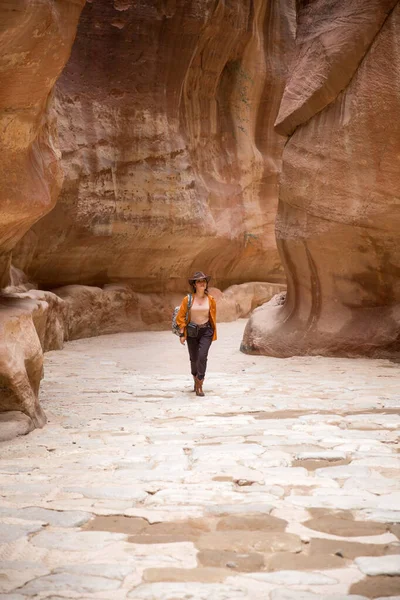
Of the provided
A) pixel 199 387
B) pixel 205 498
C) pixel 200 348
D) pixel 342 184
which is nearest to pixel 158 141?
pixel 342 184

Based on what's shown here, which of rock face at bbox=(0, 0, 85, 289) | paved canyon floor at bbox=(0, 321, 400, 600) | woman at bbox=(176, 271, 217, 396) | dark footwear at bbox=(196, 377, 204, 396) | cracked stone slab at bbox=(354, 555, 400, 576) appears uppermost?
rock face at bbox=(0, 0, 85, 289)

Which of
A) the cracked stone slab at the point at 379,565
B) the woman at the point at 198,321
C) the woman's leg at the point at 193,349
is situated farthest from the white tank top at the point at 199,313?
the cracked stone slab at the point at 379,565

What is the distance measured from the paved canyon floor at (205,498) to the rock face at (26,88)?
1883 millimetres

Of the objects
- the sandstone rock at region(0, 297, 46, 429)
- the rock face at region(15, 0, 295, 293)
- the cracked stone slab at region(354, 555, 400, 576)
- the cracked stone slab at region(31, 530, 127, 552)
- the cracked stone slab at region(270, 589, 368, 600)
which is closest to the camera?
the cracked stone slab at region(270, 589, 368, 600)

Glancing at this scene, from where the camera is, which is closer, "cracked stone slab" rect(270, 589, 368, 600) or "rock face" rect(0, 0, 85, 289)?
"cracked stone slab" rect(270, 589, 368, 600)

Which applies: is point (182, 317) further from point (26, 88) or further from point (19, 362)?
point (26, 88)

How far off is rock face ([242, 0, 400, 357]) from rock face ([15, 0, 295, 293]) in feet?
14.6

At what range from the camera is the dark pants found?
8125 millimetres

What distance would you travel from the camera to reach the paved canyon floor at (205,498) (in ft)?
9.46

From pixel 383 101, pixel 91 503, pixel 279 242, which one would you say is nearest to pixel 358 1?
pixel 383 101

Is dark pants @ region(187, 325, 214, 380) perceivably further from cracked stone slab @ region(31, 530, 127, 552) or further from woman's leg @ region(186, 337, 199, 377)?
cracked stone slab @ region(31, 530, 127, 552)

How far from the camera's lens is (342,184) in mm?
11336

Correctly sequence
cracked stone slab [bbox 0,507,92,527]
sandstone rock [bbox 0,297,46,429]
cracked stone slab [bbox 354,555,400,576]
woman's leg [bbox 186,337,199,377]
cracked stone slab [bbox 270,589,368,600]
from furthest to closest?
woman's leg [bbox 186,337,199,377], sandstone rock [bbox 0,297,46,429], cracked stone slab [bbox 0,507,92,527], cracked stone slab [bbox 354,555,400,576], cracked stone slab [bbox 270,589,368,600]

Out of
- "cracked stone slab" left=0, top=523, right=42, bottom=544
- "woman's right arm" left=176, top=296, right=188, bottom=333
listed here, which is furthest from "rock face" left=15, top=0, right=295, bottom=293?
"cracked stone slab" left=0, top=523, right=42, bottom=544
